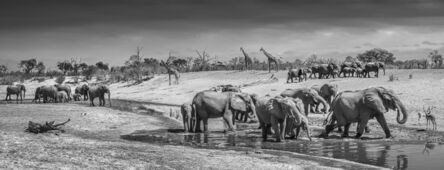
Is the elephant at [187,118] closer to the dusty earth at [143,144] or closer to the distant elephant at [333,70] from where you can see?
the dusty earth at [143,144]

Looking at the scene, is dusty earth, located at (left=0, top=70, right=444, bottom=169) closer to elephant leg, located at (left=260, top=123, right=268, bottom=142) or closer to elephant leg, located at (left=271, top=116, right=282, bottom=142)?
elephant leg, located at (left=260, top=123, right=268, bottom=142)

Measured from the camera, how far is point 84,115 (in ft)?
85.2

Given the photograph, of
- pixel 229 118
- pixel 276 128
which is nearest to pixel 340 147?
pixel 276 128

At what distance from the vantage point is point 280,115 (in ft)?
62.1

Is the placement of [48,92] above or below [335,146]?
above

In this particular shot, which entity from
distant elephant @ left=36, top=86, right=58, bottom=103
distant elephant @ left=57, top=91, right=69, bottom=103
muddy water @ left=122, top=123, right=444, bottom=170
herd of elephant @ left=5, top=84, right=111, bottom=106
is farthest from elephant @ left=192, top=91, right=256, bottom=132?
distant elephant @ left=36, top=86, right=58, bottom=103

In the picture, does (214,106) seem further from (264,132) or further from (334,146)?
(334,146)

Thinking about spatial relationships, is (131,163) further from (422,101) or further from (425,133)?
(422,101)

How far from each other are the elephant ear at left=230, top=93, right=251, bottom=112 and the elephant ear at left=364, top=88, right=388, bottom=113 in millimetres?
4851

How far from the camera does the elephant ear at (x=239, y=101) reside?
884 inches

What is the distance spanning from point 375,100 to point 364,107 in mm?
455

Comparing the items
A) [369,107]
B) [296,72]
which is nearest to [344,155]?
[369,107]

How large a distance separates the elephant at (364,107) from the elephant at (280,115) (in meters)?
1.63

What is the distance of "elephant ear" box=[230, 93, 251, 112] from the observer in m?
22.5
